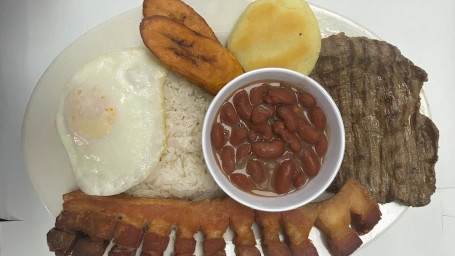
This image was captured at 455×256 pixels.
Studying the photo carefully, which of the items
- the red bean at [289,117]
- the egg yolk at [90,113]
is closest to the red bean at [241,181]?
the red bean at [289,117]

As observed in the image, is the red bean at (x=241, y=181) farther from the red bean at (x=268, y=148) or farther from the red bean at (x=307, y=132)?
the red bean at (x=307, y=132)

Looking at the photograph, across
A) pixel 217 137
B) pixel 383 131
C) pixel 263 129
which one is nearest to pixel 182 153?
pixel 217 137

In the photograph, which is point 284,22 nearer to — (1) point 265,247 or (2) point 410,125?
(2) point 410,125

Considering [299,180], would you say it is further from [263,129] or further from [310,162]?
[263,129]

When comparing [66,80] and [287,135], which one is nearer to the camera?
[287,135]

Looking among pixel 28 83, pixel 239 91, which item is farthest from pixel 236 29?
pixel 28 83
